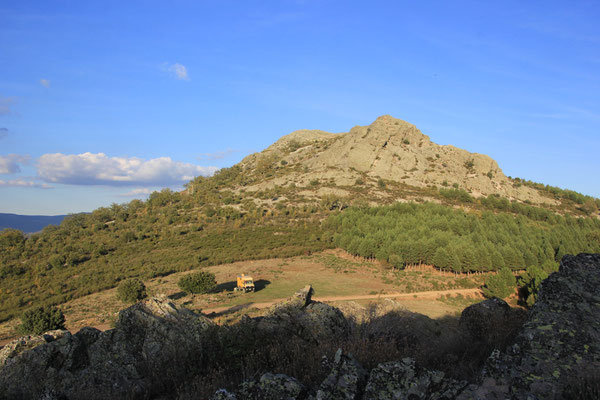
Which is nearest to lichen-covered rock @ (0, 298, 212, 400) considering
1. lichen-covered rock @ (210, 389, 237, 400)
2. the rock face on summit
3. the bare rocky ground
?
the bare rocky ground

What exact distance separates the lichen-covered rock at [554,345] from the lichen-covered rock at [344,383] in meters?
1.32

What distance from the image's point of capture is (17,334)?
2542 centimetres

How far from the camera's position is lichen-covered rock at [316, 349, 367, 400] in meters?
4.52

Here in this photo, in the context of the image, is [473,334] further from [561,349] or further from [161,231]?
[161,231]

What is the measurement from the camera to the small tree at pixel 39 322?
2308 cm

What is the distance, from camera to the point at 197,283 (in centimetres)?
3275

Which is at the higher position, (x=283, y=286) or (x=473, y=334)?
(x=473, y=334)

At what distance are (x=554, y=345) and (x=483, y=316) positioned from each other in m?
9.81

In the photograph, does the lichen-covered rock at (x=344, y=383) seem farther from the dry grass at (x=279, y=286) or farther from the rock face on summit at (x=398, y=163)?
the rock face on summit at (x=398, y=163)

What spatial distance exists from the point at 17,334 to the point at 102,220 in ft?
222

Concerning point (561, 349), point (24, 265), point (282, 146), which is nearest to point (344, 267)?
point (561, 349)

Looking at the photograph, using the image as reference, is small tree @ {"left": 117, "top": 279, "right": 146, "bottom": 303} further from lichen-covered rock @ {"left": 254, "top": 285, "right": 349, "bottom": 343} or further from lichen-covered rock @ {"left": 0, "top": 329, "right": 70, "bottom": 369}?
lichen-covered rock @ {"left": 254, "top": 285, "right": 349, "bottom": 343}

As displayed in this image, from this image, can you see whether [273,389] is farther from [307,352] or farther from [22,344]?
[22,344]

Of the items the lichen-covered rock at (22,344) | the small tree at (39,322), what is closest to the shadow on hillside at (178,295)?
the small tree at (39,322)
